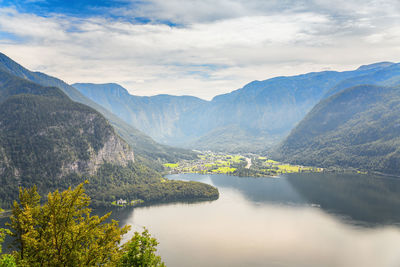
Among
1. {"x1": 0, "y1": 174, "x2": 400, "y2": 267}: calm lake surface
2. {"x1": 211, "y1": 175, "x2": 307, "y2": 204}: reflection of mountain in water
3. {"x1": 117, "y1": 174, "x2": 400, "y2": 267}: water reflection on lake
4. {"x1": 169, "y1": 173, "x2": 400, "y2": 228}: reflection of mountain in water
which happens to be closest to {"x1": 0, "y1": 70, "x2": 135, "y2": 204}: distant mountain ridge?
{"x1": 0, "y1": 174, "x2": 400, "y2": 267}: calm lake surface

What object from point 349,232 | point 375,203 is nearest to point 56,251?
point 349,232

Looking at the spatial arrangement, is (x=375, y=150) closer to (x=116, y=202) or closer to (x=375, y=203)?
(x=375, y=203)

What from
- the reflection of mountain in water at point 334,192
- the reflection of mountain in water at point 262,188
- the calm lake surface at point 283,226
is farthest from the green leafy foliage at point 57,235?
the reflection of mountain in water at point 262,188

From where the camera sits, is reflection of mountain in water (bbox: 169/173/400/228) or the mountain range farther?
the mountain range

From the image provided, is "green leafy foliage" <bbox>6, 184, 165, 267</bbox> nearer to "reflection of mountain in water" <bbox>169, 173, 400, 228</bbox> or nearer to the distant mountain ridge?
"reflection of mountain in water" <bbox>169, 173, 400, 228</bbox>

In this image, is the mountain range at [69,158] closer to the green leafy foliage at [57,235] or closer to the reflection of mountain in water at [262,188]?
the reflection of mountain in water at [262,188]

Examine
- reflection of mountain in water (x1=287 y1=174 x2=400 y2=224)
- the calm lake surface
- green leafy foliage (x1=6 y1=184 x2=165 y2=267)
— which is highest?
green leafy foliage (x1=6 y1=184 x2=165 y2=267)
